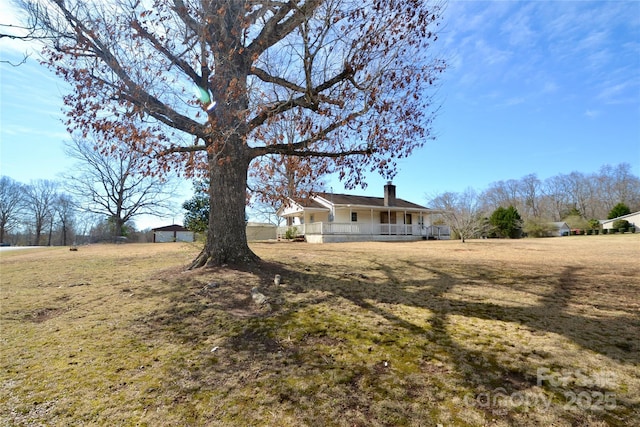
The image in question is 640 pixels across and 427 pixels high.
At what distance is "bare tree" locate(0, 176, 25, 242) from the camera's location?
1804 inches

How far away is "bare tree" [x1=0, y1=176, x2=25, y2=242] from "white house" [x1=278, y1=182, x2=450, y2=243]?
4555cm

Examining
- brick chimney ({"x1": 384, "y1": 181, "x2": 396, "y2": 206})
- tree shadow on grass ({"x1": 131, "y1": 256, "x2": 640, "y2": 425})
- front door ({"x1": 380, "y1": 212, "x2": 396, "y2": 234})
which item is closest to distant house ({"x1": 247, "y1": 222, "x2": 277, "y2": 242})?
front door ({"x1": 380, "y1": 212, "x2": 396, "y2": 234})

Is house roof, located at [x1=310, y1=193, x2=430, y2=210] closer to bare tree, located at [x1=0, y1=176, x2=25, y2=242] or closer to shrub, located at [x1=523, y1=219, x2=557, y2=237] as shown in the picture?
shrub, located at [x1=523, y1=219, x2=557, y2=237]

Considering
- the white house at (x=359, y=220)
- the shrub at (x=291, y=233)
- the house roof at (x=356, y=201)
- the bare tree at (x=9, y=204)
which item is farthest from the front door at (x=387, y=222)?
the bare tree at (x=9, y=204)

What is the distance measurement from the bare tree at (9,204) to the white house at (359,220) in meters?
45.6

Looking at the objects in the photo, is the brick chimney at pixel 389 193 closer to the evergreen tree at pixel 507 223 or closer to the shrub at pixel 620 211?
the evergreen tree at pixel 507 223

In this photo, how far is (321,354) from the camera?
Answer: 2.97 metres

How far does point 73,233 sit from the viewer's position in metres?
53.8

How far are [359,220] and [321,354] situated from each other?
Answer: 24.9m

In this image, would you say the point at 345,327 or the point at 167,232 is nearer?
the point at 345,327

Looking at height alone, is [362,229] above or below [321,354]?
above

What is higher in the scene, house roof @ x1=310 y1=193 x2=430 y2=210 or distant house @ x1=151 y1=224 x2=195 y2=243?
house roof @ x1=310 y1=193 x2=430 y2=210

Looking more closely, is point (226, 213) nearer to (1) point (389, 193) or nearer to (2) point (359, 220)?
(2) point (359, 220)

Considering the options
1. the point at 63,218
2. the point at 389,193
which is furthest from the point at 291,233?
the point at 63,218
